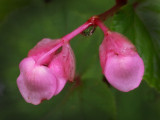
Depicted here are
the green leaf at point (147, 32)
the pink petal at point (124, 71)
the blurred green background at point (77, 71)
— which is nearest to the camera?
the pink petal at point (124, 71)

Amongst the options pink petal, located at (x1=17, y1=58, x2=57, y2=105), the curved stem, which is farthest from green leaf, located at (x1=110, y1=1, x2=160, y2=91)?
pink petal, located at (x1=17, y1=58, x2=57, y2=105)

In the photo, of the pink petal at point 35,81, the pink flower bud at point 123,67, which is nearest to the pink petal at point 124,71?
the pink flower bud at point 123,67

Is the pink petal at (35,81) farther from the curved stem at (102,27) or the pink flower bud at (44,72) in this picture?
the curved stem at (102,27)

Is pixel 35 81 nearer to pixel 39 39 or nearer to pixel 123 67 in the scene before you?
pixel 123 67

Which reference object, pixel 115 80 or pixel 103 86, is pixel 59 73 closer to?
pixel 115 80

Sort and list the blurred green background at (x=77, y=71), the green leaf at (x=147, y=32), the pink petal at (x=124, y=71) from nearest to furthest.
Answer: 1. the pink petal at (x=124, y=71)
2. the green leaf at (x=147, y=32)
3. the blurred green background at (x=77, y=71)

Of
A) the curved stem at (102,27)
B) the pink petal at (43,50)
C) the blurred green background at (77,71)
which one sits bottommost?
the blurred green background at (77,71)

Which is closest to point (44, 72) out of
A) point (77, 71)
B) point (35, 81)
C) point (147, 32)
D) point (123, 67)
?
point (35, 81)
